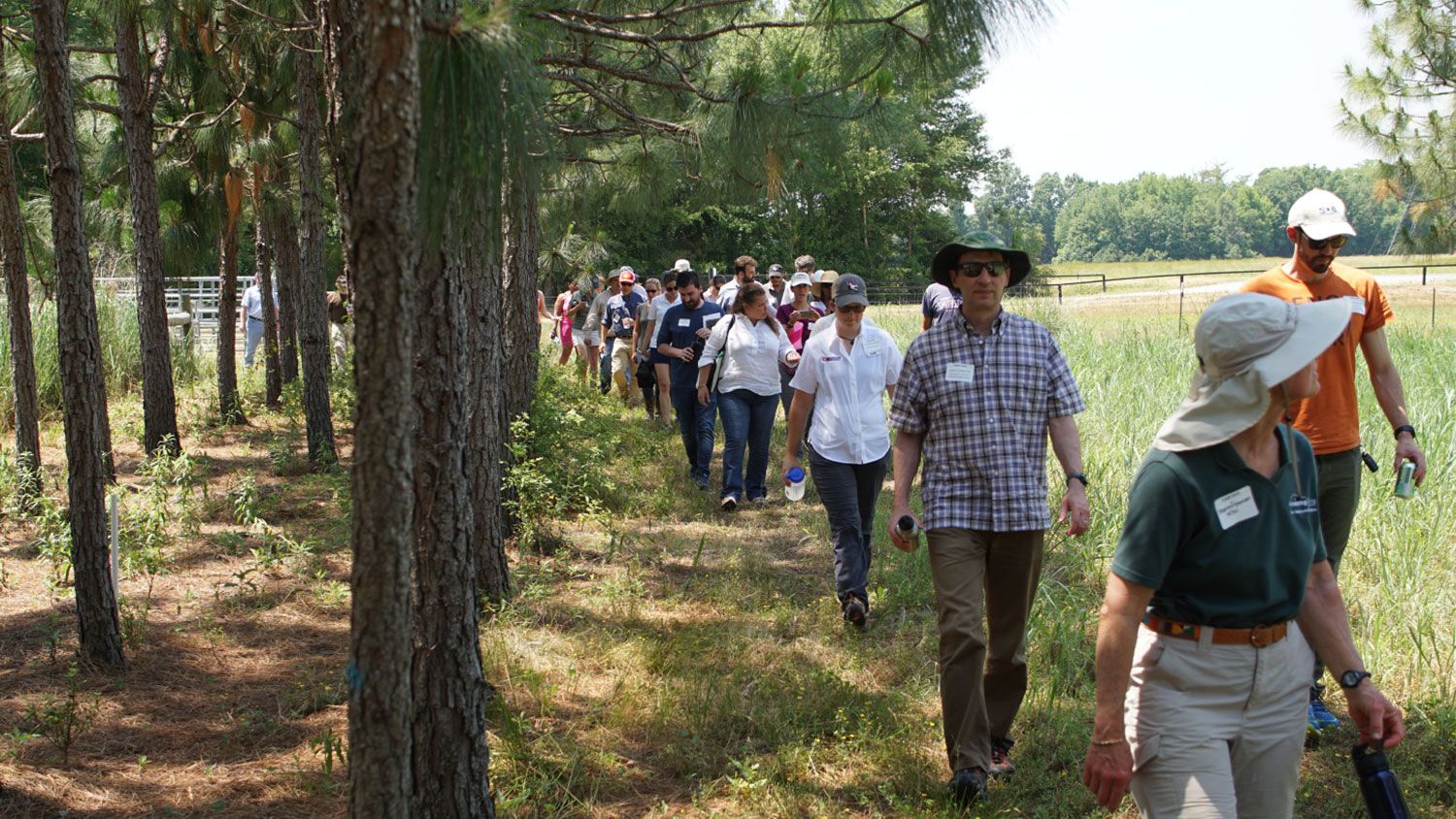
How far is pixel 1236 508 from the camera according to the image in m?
2.64

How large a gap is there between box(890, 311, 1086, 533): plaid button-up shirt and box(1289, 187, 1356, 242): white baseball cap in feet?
3.33

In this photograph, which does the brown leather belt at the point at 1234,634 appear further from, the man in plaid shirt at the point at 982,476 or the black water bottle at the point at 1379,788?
the man in plaid shirt at the point at 982,476

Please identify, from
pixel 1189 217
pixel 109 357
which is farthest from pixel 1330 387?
pixel 1189 217

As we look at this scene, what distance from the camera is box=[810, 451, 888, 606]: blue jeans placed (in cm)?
608

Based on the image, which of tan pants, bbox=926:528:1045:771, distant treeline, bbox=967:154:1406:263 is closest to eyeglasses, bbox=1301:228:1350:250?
tan pants, bbox=926:528:1045:771

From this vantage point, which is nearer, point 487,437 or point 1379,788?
point 1379,788

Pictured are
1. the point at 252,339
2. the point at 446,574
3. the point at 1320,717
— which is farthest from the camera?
the point at 252,339

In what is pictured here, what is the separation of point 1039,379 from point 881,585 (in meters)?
2.74

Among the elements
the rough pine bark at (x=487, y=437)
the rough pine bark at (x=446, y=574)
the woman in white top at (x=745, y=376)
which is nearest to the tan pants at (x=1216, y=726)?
the rough pine bark at (x=446, y=574)

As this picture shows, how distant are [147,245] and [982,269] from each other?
807 cm

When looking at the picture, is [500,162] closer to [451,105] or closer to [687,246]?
[451,105]

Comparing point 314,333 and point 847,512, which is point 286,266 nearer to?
point 314,333

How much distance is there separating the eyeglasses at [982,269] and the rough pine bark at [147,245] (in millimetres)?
7410

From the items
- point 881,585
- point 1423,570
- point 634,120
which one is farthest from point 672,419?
point 1423,570
